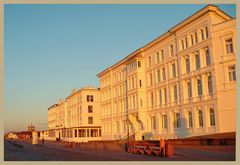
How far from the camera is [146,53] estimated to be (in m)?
54.1

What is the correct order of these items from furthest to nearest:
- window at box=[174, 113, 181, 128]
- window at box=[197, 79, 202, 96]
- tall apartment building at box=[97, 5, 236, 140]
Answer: window at box=[174, 113, 181, 128] → window at box=[197, 79, 202, 96] → tall apartment building at box=[97, 5, 236, 140]

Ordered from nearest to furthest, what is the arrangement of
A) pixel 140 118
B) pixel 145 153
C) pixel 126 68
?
pixel 145 153 < pixel 140 118 < pixel 126 68

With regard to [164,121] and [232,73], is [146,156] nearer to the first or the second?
[232,73]

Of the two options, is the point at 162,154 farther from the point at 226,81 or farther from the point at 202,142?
the point at 226,81

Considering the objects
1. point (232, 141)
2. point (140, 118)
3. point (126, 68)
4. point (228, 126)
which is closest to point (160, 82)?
point (140, 118)

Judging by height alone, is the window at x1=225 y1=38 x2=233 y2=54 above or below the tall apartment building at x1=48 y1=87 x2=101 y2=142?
above

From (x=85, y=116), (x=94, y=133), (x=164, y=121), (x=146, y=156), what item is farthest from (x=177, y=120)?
(x=94, y=133)

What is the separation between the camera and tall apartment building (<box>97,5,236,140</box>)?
3681 cm

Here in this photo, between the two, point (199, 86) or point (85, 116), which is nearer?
point (199, 86)

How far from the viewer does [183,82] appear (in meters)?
43.7

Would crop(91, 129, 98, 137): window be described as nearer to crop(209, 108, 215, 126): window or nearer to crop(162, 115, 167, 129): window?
crop(162, 115, 167, 129): window

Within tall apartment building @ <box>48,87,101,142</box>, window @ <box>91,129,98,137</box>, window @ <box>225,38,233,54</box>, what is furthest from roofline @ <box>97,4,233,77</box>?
window @ <box>91,129,98,137</box>

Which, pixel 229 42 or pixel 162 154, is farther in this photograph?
pixel 229 42

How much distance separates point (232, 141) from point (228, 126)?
4.41 meters
